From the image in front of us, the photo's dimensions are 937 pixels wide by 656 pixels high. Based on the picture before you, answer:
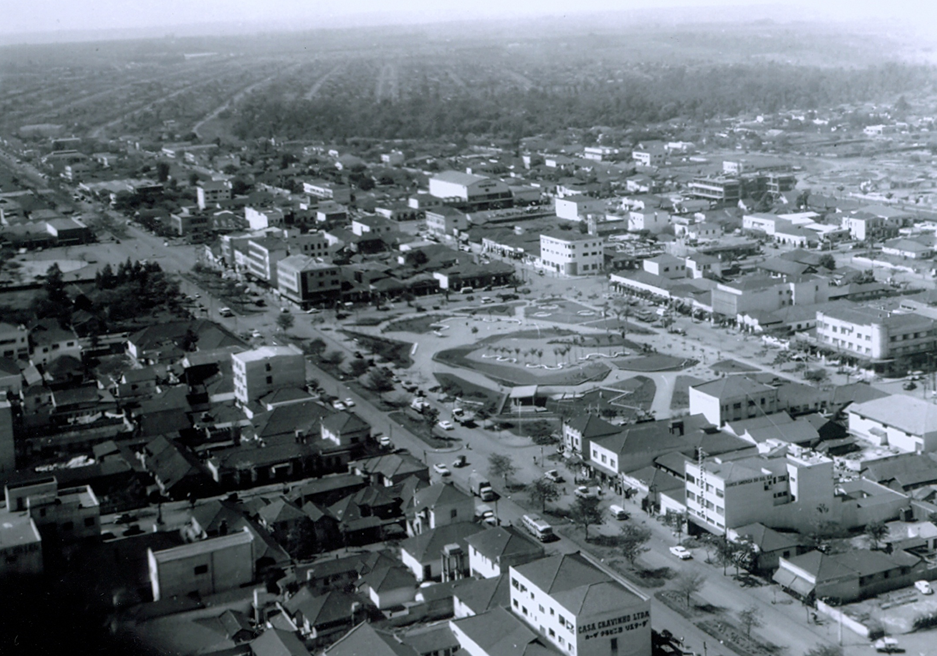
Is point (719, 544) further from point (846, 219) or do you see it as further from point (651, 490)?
point (846, 219)

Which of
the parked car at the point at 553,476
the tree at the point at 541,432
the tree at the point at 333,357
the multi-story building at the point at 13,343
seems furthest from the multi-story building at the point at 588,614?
the multi-story building at the point at 13,343

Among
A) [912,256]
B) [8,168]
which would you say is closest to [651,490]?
[912,256]

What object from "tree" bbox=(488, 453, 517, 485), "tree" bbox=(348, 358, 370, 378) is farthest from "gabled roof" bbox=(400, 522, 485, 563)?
"tree" bbox=(348, 358, 370, 378)

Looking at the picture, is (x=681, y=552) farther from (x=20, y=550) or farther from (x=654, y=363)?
(x=654, y=363)

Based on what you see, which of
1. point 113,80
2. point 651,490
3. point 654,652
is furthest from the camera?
point 113,80

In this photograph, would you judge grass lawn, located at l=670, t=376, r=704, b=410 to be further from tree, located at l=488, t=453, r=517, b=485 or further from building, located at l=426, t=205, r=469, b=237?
building, located at l=426, t=205, r=469, b=237

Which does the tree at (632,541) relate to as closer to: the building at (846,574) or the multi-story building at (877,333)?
the building at (846,574)

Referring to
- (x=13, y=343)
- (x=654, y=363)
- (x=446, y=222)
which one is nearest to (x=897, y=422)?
(x=654, y=363)
